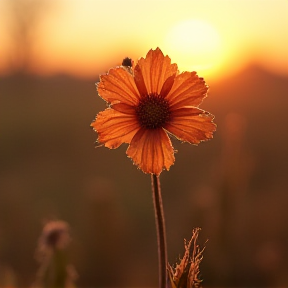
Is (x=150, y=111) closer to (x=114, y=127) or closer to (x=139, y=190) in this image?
(x=114, y=127)

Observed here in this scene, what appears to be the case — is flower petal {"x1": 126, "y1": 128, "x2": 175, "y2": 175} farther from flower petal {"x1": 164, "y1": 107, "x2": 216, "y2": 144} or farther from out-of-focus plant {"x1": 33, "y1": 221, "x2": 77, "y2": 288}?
out-of-focus plant {"x1": 33, "y1": 221, "x2": 77, "y2": 288}

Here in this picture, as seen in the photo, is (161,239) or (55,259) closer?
(161,239)

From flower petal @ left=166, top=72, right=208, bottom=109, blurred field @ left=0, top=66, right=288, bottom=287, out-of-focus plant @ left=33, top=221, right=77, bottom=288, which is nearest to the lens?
flower petal @ left=166, top=72, right=208, bottom=109

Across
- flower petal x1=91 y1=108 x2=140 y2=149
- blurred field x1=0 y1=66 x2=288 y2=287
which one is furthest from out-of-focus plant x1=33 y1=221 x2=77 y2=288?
flower petal x1=91 y1=108 x2=140 y2=149

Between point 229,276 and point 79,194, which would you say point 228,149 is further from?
point 79,194

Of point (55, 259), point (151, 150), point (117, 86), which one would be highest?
point (117, 86)

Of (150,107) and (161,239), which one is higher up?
(150,107)

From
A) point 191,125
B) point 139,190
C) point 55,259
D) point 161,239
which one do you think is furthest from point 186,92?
point 139,190

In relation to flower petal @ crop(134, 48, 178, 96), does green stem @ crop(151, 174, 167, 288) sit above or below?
below

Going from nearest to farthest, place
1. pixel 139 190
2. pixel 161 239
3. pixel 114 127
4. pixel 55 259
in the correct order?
pixel 161 239, pixel 114 127, pixel 55 259, pixel 139 190
